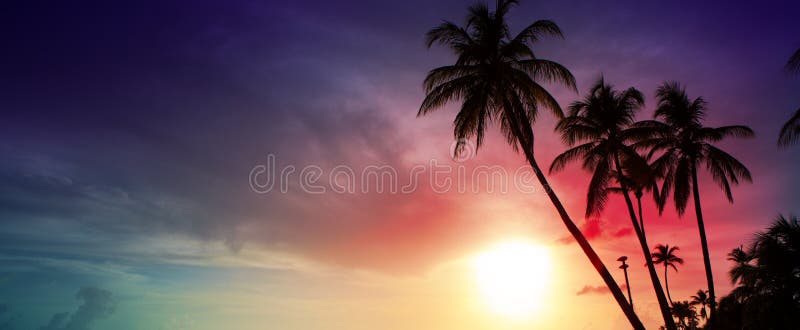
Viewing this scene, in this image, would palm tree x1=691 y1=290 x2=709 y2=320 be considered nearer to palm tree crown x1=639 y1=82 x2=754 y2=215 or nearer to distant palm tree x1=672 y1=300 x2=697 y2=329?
distant palm tree x1=672 y1=300 x2=697 y2=329

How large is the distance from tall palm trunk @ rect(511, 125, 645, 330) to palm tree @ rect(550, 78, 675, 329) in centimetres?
510

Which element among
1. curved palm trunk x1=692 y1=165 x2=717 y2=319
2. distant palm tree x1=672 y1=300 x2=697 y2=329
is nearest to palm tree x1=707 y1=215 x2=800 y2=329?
curved palm trunk x1=692 y1=165 x2=717 y2=319

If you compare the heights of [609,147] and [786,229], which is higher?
[609,147]

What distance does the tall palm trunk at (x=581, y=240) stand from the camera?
52.5ft

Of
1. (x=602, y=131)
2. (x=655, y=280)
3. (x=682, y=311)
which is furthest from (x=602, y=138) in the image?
(x=682, y=311)

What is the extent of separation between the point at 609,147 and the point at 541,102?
233 inches

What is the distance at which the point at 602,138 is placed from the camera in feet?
75.7

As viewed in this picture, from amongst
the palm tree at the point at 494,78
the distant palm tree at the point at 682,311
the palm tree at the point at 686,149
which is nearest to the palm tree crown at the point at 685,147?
the palm tree at the point at 686,149

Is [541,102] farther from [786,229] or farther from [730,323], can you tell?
[730,323]

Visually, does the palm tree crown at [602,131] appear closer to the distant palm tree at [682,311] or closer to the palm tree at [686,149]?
the palm tree at [686,149]

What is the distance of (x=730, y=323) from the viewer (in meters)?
34.8

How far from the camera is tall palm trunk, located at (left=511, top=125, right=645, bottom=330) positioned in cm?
1599

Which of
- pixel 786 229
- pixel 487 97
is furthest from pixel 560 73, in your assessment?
pixel 786 229

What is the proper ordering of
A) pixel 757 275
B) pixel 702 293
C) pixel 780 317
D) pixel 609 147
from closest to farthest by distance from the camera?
1. pixel 780 317
2. pixel 757 275
3. pixel 609 147
4. pixel 702 293
